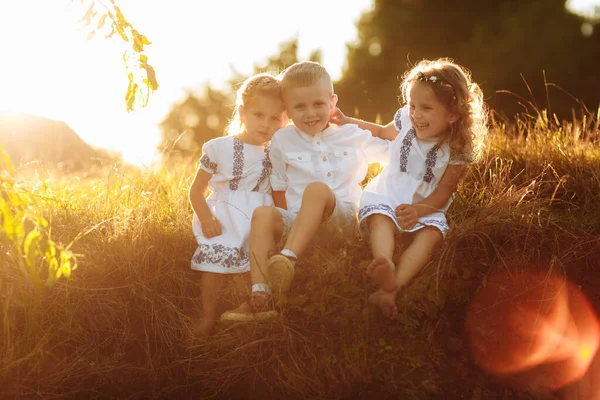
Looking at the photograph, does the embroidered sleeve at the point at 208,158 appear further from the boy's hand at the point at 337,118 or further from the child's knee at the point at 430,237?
the child's knee at the point at 430,237

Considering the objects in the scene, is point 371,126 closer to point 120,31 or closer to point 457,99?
point 457,99

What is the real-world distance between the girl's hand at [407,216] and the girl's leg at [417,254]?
0.21ft

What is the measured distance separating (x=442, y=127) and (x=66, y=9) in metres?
2.12

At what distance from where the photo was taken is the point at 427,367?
9.27 feet

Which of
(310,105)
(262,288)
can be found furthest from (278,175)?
(262,288)

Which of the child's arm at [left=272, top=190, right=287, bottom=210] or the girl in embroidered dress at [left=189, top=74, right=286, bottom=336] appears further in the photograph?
the child's arm at [left=272, top=190, right=287, bottom=210]

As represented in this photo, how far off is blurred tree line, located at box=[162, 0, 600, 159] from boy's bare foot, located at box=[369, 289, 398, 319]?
861 centimetres

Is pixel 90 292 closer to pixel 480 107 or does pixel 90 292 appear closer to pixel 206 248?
pixel 206 248

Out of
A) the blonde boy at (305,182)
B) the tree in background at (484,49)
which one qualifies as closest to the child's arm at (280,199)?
the blonde boy at (305,182)

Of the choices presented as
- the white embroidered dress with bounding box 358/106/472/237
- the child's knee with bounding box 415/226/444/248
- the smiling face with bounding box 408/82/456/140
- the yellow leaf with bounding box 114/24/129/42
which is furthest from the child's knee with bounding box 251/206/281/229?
the yellow leaf with bounding box 114/24/129/42

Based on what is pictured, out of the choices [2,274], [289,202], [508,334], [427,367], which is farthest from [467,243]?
[2,274]

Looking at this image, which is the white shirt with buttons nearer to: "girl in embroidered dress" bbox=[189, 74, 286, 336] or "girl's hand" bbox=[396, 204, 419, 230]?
"girl in embroidered dress" bbox=[189, 74, 286, 336]

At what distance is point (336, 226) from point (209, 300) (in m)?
0.84

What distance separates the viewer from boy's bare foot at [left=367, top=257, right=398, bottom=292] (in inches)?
108
